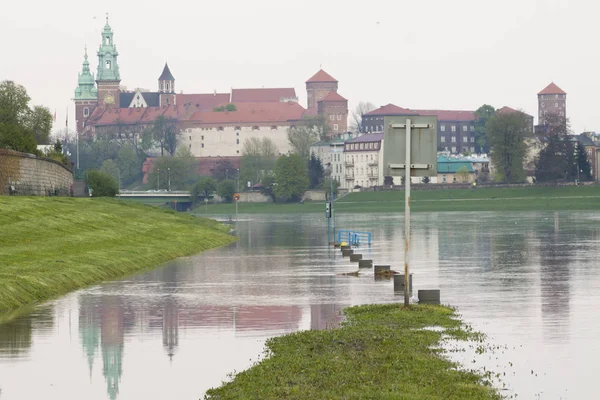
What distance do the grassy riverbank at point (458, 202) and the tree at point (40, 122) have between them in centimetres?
4782

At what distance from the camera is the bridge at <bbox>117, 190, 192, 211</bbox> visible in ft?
586

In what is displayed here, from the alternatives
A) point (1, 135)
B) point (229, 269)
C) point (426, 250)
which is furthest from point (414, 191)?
point (229, 269)

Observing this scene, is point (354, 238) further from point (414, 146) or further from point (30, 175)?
point (414, 146)

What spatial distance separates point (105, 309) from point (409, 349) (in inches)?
416

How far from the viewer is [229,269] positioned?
4319cm

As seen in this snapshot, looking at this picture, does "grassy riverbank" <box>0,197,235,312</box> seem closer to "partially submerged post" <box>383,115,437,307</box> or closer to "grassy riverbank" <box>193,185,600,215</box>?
"partially submerged post" <box>383,115,437,307</box>

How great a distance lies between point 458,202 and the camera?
15625 centimetres

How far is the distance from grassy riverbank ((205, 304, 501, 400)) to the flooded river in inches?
22.0

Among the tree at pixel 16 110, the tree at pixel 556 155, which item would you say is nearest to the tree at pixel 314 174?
the tree at pixel 556 155

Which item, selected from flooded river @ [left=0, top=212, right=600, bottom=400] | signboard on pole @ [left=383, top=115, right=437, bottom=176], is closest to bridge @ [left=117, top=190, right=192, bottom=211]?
flooded river @ [left=0, top=212, right=600, bottom=400]

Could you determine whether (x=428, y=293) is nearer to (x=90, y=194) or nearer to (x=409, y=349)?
(x=409, y=349)

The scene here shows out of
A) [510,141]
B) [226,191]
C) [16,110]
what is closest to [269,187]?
[226,191]

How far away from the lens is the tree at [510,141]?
163 meters

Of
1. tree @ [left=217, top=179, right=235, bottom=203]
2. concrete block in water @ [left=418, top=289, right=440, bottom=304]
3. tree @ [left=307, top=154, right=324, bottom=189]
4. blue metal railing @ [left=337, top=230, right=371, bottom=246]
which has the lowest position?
concrete block in water @ [left=418, top=289, right=440, bottom=304]
